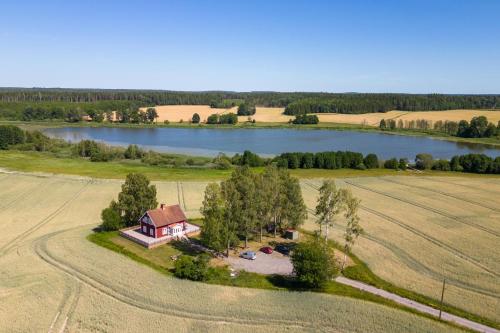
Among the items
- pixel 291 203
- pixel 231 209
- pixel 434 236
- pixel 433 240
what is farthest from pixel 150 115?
pixel 433 240

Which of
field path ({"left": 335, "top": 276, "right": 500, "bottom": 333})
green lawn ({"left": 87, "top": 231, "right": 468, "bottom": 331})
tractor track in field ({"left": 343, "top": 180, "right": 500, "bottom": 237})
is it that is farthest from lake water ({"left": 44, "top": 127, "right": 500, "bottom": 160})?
field path ({"left": 335, "top": 276, "right": 500, "bottom": 333})

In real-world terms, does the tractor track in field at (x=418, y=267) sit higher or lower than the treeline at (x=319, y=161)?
lower

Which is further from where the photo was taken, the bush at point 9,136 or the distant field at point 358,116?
the distant field at point 358,116

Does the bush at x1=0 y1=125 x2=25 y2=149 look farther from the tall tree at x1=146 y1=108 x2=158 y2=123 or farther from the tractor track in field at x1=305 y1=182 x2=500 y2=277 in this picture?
the tractor track in field at x1=305 y1=182 x2=500 y2=277

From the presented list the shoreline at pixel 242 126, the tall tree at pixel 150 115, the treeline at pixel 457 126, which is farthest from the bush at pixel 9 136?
the treeline at pixel 457 126

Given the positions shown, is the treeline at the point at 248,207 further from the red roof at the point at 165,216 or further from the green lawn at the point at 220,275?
the red roof at the point at 165,216

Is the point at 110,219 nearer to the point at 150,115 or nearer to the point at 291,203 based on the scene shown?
the point at 291,203
